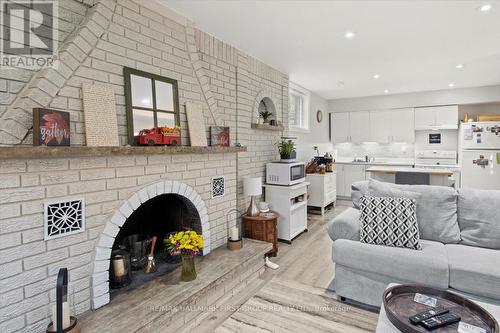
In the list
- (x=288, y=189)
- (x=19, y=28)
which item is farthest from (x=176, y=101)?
(x=288, y=189)

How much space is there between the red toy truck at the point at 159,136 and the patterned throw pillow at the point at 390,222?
180cm

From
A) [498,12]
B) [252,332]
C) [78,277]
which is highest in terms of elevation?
[498,12]

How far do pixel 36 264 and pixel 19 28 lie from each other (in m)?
1.38

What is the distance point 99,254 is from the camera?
1.97 m

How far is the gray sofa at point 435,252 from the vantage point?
2.06m

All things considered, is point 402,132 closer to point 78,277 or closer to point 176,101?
point 176,101

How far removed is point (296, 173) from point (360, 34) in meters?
1.92

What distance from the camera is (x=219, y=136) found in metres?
3.10

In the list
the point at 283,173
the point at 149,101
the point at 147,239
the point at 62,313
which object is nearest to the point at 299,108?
the point at 283,173

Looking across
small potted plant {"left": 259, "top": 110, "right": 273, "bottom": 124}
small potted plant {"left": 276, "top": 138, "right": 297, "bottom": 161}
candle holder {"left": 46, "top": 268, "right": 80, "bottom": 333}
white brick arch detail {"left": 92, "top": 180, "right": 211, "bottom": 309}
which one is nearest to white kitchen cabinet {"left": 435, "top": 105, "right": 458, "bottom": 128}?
small potted plant {"left": 276, "top": 138, "right": 297, "bottom": 161}

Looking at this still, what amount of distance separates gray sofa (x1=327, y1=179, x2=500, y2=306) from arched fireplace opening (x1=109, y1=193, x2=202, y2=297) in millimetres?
1442

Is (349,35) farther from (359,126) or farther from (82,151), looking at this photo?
(359,126)

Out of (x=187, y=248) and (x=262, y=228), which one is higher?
(x=187, y=248)

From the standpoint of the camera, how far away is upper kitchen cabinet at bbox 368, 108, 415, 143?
21.3ft
